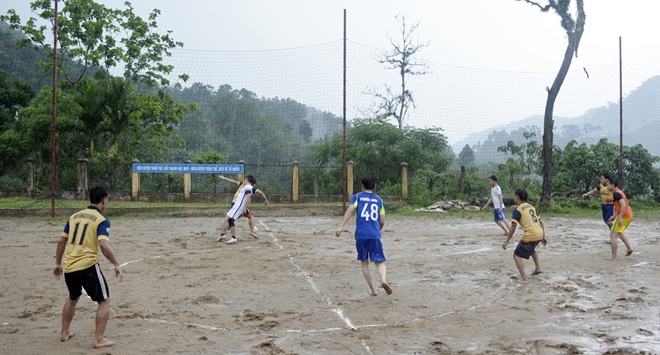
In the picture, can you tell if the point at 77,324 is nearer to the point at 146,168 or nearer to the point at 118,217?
the point at 118,217

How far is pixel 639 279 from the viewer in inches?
346

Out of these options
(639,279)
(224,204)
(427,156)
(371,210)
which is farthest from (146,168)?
(639,279)

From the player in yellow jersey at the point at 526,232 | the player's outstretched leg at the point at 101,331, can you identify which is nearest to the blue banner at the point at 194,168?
the player in yellow jersey at the point at 526,232

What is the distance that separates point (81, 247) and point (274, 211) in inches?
632

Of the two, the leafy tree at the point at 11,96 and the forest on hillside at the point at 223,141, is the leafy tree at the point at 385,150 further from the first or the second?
the leafy tree at the point at 11,96

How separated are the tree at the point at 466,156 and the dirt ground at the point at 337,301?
573 inches

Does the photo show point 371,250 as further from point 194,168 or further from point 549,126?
point 549,126

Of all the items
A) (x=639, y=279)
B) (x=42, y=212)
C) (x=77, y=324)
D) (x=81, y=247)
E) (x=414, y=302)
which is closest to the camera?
(x=81, y=247)

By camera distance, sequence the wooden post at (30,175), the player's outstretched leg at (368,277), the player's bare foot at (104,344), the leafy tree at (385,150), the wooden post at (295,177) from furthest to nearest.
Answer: the leafy tree at (385,150) → the wooden post at (30,175) → the wooden post at (295,177) → the player's outstretched leg at (368,277) → the player's bare foot at (104,344)

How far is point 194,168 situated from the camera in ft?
78.4

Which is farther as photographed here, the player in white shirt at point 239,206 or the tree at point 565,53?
the tree at point 565,53

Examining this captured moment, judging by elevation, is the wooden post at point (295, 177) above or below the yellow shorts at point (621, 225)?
above

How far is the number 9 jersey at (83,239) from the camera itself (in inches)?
218

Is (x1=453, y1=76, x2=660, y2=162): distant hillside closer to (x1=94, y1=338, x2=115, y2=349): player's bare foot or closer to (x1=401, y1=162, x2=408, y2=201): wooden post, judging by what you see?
(x1=401, y1=162, x2=408, y2=201): wooden post
